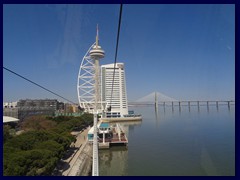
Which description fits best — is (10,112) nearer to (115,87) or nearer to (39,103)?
(39,103)

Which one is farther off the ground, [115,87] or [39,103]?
[115,87]

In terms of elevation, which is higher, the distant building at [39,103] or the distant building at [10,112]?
the distant building at [39,103]

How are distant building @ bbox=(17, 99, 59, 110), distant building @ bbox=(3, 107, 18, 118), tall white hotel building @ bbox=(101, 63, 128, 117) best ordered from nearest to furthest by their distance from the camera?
distant building @ bbox=(3, 107, 18, 118) < distant building @ bbox=(17, 99, 59, 110) < tall white hotel building @ bbox=(101, 63, 128, 117)

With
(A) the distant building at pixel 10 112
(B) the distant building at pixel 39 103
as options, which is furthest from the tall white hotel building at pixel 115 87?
(A) the distant building at pixel 10 112

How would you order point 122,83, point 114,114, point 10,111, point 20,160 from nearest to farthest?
point 20,160 < point 10,111 < point 114,114 < point 122,83

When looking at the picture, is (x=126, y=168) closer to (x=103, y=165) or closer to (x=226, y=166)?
(x=103, y=165)

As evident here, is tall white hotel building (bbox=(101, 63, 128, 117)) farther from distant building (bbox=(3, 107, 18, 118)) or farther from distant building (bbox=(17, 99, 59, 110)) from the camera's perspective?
distant building (bbox=(3, 107, 18, 118))

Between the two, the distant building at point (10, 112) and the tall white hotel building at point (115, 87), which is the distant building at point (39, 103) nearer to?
the tall white hotel building at point (115, 87)

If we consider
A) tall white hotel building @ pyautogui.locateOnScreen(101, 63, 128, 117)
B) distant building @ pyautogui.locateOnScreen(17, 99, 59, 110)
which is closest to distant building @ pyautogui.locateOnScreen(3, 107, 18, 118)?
distant building @ pyautogui.locateOnScreen(17, 99, 59, 110)

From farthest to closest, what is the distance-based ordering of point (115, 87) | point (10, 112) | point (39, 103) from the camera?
point (115, 87), point (39, 103), point (10, 112)

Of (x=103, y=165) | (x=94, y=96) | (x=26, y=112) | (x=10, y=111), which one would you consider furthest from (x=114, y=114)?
(x=103, y=165)

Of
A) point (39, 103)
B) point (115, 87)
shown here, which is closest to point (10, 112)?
point (39, 103)
